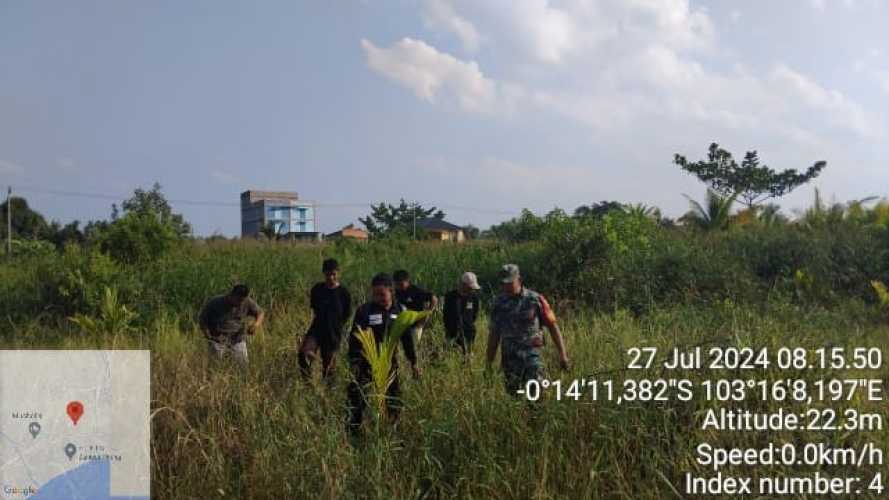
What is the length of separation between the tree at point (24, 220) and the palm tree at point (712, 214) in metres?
26.8

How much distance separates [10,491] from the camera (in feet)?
11.9

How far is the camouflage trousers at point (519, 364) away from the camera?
4602 mm

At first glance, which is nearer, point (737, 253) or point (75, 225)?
point (737, 253)

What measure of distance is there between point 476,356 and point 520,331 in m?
0.98

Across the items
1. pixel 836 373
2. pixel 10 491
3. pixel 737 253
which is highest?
pixel 737 253

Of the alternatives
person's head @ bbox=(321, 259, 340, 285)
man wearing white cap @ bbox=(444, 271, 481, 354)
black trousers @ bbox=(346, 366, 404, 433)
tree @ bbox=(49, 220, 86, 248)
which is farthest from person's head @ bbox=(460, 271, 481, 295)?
tree @ bbox=(49, 220, 86, 248)

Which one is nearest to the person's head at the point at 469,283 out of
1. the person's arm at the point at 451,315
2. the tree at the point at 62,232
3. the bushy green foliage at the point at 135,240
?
the person's arm at the point at 451,315

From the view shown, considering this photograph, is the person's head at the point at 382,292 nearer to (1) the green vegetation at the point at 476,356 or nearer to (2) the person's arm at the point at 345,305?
(1) the green vegetation at the point at 476,356

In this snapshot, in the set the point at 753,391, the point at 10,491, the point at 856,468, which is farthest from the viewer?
the point at 753,391

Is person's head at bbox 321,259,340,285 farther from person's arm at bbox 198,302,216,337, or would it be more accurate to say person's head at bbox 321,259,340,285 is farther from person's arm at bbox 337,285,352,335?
person's arm at bbox 198,302,216,337

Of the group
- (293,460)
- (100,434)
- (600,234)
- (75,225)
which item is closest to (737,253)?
(600,234)

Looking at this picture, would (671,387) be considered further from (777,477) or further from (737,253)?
(737,253)

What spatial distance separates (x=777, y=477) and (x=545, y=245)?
28.1ft

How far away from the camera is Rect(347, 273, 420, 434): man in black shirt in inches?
175
